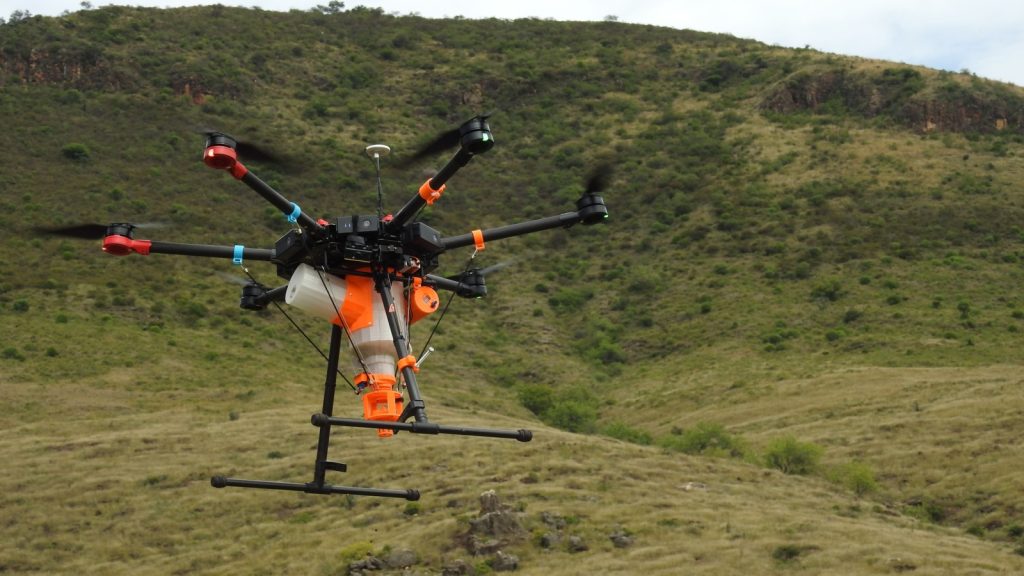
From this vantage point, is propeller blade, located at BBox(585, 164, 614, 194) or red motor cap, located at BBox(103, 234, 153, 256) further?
propeller blade, located at BBox(585, 164, 614, 194)

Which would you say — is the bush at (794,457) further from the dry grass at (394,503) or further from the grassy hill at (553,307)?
the dry grass at (394,503)

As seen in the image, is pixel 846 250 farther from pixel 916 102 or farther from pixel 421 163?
pixel 421 163

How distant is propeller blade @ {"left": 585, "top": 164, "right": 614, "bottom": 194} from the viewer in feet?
52.2

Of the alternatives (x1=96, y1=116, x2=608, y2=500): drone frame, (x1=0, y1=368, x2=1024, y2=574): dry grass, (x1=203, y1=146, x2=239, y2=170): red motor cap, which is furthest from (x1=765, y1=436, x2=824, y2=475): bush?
(x1=203, y1=146, x2=239, y2=170): red motor cap

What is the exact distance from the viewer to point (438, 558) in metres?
45.8

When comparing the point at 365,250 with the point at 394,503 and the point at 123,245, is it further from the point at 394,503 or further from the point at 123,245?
the point at 394,503

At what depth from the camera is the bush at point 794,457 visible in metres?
60.0

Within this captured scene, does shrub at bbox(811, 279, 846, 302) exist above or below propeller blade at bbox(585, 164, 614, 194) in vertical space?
above

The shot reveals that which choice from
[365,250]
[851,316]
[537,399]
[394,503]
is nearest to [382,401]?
[365,250]

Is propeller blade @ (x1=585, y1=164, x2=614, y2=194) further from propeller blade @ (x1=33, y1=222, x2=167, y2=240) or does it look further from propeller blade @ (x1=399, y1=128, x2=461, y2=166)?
propeller blade @ (x1=33, y1=222, x2=167, y2=240)

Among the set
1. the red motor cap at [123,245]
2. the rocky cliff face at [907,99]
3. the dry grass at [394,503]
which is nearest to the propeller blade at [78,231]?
the red motor cap at [123,245]

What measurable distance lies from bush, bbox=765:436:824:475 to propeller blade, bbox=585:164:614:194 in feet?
152

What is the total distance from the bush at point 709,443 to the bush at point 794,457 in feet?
10.1

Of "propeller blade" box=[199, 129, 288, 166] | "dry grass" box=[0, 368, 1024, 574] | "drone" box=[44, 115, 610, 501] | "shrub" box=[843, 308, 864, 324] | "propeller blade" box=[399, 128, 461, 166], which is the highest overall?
"shrub" box=[843, 308, 864, 324]
